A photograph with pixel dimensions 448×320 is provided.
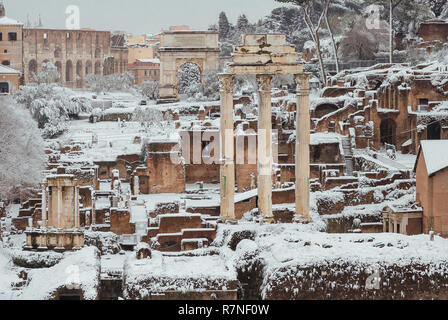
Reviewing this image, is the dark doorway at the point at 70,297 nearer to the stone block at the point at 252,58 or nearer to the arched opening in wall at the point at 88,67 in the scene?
the stone block at the point at 252,58

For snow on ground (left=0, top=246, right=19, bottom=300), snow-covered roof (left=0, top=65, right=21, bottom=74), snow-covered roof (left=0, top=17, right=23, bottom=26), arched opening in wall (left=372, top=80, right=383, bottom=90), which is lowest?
snow on ground (left=0, top=246, right=19, bottom=300)

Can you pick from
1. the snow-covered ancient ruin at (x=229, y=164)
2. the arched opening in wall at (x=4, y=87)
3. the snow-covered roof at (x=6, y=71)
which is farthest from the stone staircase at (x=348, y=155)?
the snow-covered roof at (x=6, y=71)

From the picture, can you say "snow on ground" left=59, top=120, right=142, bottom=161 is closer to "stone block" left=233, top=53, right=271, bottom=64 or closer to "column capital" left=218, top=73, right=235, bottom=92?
"column capital" left=218, top=73, right=235, bottom=92

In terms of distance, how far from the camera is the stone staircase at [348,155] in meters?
30.6

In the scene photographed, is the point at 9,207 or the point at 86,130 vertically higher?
the point at 86,130

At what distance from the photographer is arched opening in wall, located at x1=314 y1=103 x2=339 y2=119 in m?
38.2

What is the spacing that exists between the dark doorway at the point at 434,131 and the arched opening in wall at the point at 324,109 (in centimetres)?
493

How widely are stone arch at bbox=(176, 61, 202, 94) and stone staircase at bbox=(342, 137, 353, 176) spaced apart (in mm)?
20272

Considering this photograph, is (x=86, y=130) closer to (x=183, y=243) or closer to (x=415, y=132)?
(x=415, y=132)

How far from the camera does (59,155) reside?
105 ft

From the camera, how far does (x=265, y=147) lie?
18203 millimetres

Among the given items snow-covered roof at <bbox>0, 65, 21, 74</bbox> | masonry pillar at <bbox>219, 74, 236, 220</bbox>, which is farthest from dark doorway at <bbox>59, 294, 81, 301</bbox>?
snow-covered roof at <bbox>0, 65, 21, 74</bbox>

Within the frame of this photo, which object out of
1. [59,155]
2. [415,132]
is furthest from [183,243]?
[415,132]

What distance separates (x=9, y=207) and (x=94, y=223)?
556 cm
